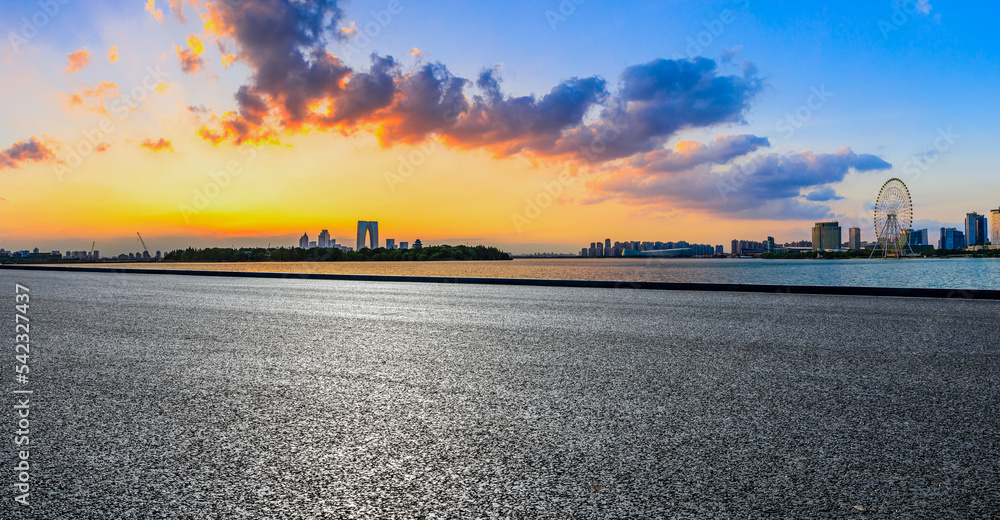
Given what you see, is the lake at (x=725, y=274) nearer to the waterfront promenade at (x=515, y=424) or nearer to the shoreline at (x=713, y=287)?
the shoreline at (x=713, y=287)

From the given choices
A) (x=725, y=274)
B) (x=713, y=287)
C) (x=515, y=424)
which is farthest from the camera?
(x=725, y=274)

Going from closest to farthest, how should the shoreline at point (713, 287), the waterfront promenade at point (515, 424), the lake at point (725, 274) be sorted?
the waterfront promenade at point (515, 424), the shoreline at point (713, 287), the lake at point (725, 274)

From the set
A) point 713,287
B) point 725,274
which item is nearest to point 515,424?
point 713,287

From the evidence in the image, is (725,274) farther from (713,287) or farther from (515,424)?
(515,424)

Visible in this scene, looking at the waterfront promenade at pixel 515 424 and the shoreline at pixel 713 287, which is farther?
the shoreline at pixel 713 287

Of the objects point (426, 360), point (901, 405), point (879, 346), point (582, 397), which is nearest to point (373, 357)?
point (426, 360)

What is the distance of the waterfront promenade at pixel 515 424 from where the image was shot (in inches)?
108

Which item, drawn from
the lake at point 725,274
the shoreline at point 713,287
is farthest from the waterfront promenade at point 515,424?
the lake at point 725,274

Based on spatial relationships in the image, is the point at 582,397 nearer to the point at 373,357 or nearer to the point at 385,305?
the point at 373,357

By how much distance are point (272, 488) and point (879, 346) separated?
7489 mm

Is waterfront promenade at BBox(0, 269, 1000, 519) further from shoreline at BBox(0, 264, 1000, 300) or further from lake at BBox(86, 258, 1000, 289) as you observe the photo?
lake at BBox(86, 258, 1000, 289)

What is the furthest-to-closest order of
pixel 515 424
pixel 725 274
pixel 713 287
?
1. pixel 725 274
2. pixel 713 287
3. pixel 515 424

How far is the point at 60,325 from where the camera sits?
9.48 m

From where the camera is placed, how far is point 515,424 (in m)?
3.93
